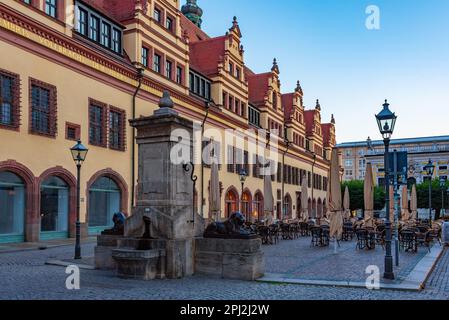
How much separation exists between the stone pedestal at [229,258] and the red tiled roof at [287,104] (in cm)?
4662

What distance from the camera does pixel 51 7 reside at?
21.4 metres

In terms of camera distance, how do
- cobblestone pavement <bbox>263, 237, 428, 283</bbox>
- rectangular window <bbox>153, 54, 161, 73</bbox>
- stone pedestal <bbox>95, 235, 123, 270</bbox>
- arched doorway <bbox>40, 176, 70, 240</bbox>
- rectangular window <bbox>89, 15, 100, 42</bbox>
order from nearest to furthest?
cobblestone pavement <bbox>263, 237, 428, 283</bbox>, stone pedestal <bbox>95, 235, 123, 270</bbox>, arched doorway <bbox>40, 176, 70, 240</bbox>, rectangular window <bbox>89, 15, 100, 42</bbox>, rectangular window <bbox>153, 54, 161, 73</bbox>

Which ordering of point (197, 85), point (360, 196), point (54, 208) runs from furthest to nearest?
point (360, 196) → point (197, 85) → point (54, 208)

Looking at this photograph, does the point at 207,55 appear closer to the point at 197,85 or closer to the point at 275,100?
the point at 197,85

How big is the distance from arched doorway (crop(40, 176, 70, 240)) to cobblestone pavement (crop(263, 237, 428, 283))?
10.3 metres

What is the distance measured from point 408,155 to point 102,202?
9530cm

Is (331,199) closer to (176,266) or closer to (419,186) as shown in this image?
(176,266)

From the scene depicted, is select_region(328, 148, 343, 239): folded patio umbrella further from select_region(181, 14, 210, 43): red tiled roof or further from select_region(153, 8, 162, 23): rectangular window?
select_region(181, 14, 210, 43): red tiled roof

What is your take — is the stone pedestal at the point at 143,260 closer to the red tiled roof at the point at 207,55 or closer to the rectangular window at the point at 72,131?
the rectangular window at the point at 72,131


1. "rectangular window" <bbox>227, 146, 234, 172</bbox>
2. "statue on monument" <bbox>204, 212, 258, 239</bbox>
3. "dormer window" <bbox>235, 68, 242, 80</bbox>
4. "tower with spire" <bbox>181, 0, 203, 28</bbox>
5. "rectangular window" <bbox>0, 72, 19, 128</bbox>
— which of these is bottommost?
"statue on monument" <bbox>204, 212, 258, 239</bbox>

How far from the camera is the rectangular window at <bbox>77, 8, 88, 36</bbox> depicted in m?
23.4

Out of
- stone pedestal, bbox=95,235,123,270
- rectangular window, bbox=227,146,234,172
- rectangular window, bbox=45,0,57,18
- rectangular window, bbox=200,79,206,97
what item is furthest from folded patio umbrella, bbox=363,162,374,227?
rectangular window, bbox=227,146,234,172

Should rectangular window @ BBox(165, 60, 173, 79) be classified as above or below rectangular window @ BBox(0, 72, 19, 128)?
above

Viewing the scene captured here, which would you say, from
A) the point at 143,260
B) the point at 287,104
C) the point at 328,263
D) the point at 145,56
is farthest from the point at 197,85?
the point at 143,260
